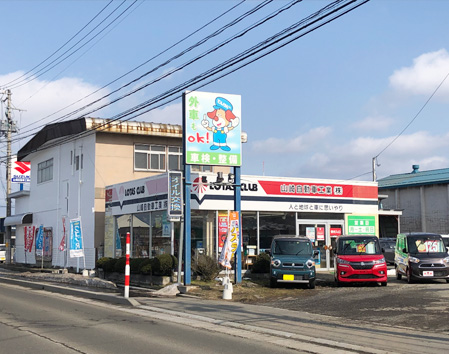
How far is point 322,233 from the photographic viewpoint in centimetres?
2698

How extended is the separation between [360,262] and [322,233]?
23.1ft

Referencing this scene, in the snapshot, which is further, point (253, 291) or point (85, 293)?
point (85, 293)

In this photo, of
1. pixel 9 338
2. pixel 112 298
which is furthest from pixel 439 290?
pixel 9 338

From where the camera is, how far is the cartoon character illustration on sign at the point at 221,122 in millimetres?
20656

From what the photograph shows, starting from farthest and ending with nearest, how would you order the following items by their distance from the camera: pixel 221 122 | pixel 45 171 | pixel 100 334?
pixel 45 171
pixel 221 122
pixel 100 334

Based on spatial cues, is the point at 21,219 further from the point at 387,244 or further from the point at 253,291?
the point at 253,291

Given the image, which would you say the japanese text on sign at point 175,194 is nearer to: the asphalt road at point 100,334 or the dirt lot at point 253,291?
the dirt lot at point 253,291

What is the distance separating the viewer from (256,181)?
25.4 meters

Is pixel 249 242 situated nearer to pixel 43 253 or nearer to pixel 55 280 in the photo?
pixel 55 280

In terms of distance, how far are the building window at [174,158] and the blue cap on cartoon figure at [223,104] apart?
13156 mm

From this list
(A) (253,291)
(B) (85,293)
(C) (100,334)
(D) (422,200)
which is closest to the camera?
(C) (100,334)

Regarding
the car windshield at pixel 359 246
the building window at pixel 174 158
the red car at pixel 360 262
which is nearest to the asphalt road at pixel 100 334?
the red car at pixel 360 262

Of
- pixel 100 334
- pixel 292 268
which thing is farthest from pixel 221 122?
pixel 100 334

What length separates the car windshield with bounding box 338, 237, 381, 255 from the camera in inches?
818
